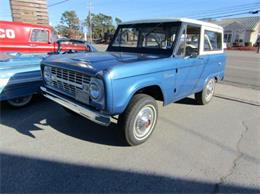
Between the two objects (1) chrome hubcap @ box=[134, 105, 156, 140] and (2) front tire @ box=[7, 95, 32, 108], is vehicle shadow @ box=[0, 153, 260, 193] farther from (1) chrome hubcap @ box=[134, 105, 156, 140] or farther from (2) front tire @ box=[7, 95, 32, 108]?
(2) front tire @ box=[7, 95, 32, 108]

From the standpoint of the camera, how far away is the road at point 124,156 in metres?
2.57

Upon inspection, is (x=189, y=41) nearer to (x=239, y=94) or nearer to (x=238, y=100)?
(x=238, y=100)

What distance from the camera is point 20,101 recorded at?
4.86 metres

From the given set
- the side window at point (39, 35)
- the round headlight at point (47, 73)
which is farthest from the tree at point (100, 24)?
the round headlight at point (47, 73)

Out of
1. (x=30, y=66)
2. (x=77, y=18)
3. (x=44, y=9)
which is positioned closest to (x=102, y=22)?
(x=77, y=18)

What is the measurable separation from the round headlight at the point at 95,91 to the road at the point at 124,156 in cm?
75

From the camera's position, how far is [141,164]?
9.70 feet

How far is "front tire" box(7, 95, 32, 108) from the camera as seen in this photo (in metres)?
4.73

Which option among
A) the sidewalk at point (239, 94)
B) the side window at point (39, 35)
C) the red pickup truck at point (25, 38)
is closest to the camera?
the sidewalk at point (239, 94)

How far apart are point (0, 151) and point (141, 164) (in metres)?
2.11

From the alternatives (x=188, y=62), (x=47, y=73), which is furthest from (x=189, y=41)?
(x=47, y=73)

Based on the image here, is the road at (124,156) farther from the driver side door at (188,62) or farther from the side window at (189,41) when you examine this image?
the side window at (189,41)

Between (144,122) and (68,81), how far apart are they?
4.41 feet

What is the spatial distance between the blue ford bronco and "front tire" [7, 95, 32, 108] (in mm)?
1332
